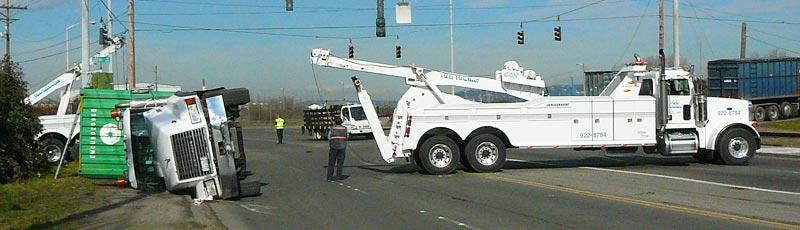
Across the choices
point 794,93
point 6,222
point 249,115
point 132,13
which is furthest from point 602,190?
point 249,115

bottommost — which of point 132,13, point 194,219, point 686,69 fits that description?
point 194,219

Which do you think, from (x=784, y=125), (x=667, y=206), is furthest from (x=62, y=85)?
(x=784, y=125)

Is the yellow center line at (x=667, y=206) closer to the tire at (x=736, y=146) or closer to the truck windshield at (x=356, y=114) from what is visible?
the tire at (x=736, y=146)

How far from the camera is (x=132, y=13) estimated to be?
111 ft

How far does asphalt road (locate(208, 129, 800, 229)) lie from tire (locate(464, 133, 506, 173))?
0.39 meters

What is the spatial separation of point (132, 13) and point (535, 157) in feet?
53.6

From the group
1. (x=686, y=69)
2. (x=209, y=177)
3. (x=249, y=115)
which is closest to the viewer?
(x=209, y=177)

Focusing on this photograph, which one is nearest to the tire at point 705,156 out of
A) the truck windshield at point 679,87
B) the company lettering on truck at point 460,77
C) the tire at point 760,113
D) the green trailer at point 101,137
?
the truck windshield at point 679,87

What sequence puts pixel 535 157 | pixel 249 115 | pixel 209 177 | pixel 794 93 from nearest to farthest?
pixel 209 177
pixel 535 157
pixel 794 93
pixel 249 115

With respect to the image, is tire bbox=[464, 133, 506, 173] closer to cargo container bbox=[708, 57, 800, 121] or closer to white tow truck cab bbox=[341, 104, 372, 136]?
white tow truck cab bbox=[341, 104, 372, 136]

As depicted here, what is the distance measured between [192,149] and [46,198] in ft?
8.90

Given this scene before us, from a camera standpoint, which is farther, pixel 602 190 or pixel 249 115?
pixel 249 115

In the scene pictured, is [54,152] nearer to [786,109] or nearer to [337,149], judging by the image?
[337,149]

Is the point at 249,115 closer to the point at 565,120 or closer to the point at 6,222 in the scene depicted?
the point at 565,120
